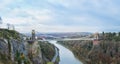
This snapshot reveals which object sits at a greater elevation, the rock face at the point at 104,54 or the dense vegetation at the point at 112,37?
the dense vegetation at the point at 112,37

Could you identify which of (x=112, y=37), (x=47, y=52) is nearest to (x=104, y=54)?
(x=47, y=52)

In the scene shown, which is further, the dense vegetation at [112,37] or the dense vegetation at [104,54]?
the dense vegetation at [112,37]

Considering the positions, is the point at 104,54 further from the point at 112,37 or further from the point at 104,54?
the point at 112,37

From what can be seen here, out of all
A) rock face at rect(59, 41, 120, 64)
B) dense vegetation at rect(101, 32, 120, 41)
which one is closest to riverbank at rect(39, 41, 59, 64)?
rock face at rect(59, 41, 120, 64)

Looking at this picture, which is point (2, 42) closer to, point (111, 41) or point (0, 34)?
point (0, 34)

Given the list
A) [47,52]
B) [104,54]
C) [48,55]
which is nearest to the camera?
[48,55]

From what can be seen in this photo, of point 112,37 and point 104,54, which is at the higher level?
point 112,37

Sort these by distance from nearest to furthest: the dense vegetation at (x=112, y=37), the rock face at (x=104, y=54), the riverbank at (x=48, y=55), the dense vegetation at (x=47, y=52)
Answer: the riverbank at (x=48, y=55) < the dense vegetation at (x=47, y=52) < the rock face at (x=104, y=54) < the dense vegetation at (x=112, y=37)

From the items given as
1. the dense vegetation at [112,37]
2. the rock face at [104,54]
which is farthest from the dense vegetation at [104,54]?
the dense vegetation at [112,37]

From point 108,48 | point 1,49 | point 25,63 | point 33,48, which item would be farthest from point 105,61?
point 1,49

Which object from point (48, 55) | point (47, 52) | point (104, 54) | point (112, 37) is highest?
point (112, 37)

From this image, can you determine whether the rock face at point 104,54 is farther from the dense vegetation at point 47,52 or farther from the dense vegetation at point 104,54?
the dense vegetation at point 47,52
